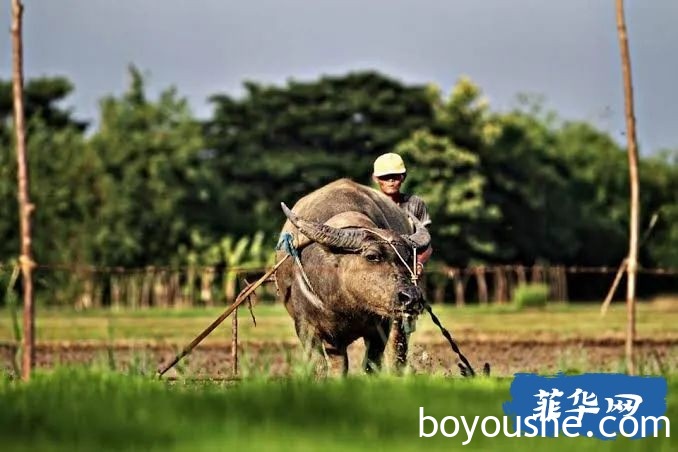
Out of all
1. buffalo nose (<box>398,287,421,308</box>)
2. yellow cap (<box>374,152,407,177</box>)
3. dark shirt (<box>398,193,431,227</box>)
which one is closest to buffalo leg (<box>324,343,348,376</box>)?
buffalo nose (<box>398,287,421,308</box>)

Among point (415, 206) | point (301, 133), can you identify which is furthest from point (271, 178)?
point (415, 206)

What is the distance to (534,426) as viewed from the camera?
7.59 metres

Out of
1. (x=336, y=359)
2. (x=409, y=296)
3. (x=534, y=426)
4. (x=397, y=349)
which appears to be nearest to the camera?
(x=534, y=426)

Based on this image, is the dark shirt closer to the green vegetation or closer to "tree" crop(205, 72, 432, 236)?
the green vegetation

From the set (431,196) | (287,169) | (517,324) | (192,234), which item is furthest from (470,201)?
(517,324)

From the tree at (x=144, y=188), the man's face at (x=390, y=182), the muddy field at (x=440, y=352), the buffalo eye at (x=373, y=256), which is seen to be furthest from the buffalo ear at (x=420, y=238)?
the tree at (x=144, y=188)

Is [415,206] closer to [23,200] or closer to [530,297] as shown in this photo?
[23,200]

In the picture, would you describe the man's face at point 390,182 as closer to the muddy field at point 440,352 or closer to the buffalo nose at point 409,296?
the buffalo nose at point 409,296

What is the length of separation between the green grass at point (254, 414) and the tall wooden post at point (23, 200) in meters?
0.89

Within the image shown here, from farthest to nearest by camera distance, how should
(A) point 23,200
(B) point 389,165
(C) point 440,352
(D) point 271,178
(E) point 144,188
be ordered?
1. (D) point 271,178
2. (E) point 144,188
3. (C) point 440,352
4. (B) point 389,165
5. (A) point 23,200

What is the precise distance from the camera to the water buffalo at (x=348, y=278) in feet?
37.4

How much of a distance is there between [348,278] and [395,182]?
2.07 meters

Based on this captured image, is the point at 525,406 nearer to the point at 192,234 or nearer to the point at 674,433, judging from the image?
the point at 674,433

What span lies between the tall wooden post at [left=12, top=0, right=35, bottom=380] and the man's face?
4016mm
